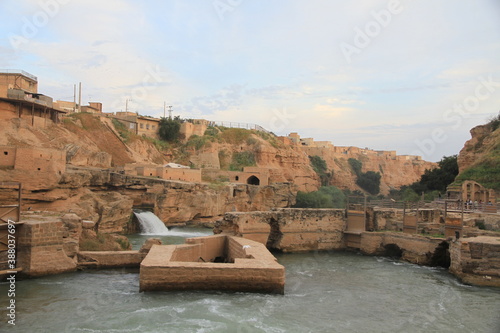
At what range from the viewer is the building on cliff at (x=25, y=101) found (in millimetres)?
29516

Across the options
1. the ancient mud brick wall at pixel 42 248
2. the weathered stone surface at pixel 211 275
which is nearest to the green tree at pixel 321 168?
the weathered stone surface at pixel 211 275

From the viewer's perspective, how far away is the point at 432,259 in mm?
17000

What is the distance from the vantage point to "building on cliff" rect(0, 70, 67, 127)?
29.5 metres

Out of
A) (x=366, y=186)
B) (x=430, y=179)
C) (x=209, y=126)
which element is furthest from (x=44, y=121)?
(x=366, y=186)

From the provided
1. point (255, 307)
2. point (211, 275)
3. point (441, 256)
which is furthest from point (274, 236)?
point (255, 307)

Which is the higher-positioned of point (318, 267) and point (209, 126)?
point (209, 126)

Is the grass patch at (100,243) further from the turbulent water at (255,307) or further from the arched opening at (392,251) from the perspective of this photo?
the arched opening at (392,251)

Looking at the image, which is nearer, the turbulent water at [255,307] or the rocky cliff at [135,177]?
the turbulent water at [255,307]

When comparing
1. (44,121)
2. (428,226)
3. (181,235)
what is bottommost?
(181,235)

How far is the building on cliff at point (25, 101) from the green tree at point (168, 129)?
15.0 metres

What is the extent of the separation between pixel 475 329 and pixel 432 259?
7.66 metres

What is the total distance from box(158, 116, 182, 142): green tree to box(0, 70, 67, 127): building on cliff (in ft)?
49.2

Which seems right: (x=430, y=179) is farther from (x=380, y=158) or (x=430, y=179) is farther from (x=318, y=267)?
(x=380, y=158)

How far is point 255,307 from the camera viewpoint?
32.3 feet
